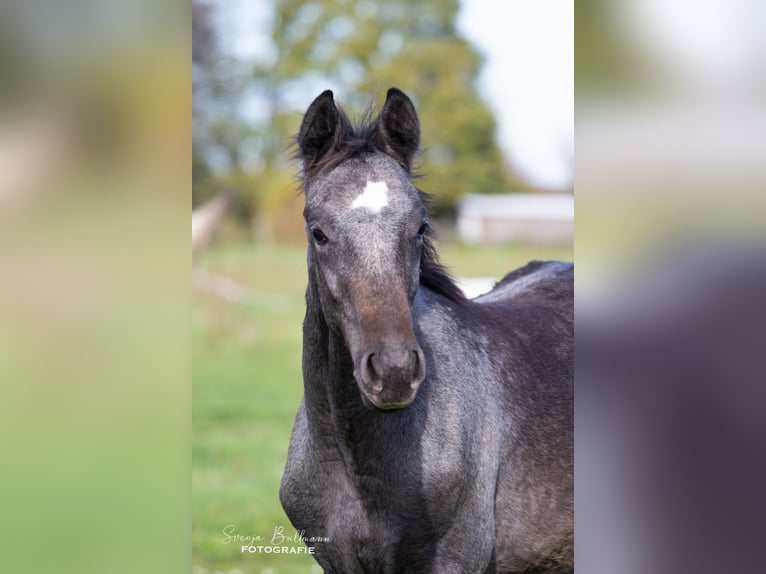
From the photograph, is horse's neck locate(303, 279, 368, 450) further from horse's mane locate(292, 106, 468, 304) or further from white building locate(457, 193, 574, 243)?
white building locate(457, 193, 574, 243)

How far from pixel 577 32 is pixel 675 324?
0.70 metres

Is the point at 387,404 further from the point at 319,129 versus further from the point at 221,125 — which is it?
the point at 221,125

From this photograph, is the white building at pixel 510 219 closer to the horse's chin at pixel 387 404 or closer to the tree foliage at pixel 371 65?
the tree foliage at pixel 371 65

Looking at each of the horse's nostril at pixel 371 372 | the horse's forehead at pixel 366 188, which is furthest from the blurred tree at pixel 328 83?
the horse's nostril at pixel 371 372

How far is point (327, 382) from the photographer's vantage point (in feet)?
9.81

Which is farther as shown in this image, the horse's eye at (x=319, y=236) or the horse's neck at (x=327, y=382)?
the horse's neck at (x=327, y=382)

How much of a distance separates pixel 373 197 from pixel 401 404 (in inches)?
27.7

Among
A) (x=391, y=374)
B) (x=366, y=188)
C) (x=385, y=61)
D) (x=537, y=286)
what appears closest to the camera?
(x=391, y=374)

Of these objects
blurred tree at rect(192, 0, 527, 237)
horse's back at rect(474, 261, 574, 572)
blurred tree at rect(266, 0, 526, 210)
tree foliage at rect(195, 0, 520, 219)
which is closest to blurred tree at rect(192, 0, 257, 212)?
blurred tree at rect(192, 0, 527, 237)

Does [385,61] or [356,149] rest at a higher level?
[385,61]

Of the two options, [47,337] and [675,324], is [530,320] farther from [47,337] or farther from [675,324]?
[47,337]

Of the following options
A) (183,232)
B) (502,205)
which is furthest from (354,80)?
(183,232)

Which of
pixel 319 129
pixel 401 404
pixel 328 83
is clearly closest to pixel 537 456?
pixel 401 404

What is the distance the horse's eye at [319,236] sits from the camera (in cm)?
268
